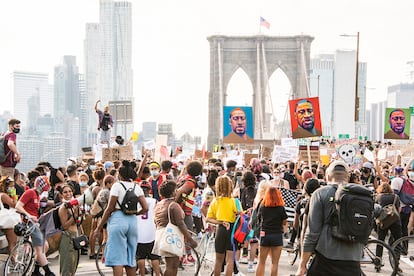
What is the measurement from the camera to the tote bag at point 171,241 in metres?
9.41

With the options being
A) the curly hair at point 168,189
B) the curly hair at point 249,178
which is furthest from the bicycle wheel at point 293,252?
the curly hair at point 168,189

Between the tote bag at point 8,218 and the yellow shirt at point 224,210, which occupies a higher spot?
the yellow shirt at point 224,210

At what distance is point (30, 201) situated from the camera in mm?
10922

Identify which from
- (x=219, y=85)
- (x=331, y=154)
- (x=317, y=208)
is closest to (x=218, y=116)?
(x=219, y=85)

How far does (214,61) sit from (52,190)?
78284 mm

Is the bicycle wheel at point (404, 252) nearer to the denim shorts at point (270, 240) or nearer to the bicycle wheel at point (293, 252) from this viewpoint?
the bicycle wheel at point (293, 252)

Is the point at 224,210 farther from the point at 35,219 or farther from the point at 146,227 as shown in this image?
the point at 35,219

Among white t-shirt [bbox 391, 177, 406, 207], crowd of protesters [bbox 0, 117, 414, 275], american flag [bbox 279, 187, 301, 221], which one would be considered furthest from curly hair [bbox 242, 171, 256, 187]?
white t-shirt [bbox 391, 177, 406, 207]

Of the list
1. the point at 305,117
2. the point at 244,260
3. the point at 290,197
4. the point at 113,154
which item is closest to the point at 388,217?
the point at 290,197

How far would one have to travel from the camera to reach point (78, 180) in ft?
46.2

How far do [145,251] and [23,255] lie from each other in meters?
1.60

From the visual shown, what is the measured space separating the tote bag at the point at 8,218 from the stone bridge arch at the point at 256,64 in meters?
79.0

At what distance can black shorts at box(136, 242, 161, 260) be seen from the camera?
1027cm

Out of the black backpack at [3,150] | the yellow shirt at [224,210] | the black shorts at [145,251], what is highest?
the black backpack at [3,150]
